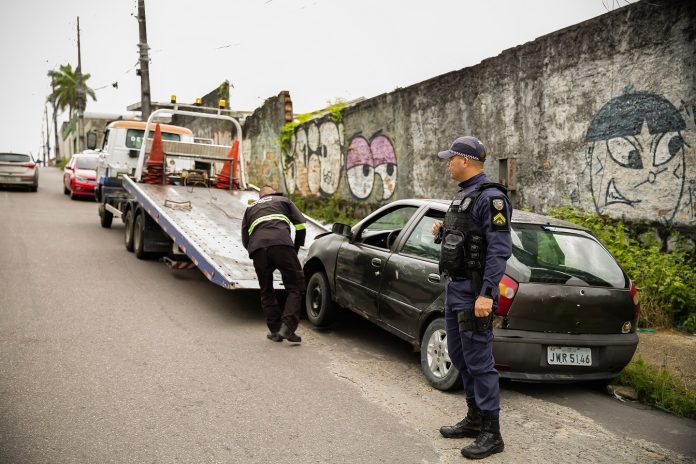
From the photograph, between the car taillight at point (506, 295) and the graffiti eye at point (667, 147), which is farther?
the graffiti eye at point (667, 147)

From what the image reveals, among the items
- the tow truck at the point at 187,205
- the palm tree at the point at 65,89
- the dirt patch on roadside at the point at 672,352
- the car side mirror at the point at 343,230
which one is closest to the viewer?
the dirt patch on roadside at the point at 672,352

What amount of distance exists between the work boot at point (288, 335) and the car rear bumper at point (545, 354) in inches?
89.9

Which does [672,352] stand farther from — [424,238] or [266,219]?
[266,219]

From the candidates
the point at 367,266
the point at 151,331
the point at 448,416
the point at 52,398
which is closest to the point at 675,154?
the point at 367,266

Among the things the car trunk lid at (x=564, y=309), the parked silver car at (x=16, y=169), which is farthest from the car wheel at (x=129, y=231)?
the parked silver car at (x=16, y=169)

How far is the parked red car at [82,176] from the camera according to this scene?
20.8m

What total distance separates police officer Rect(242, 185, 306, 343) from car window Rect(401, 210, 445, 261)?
4.52ft

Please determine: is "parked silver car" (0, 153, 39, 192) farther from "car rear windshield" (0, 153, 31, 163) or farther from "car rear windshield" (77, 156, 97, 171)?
"car rear windshield" (77, 156, 97, 171)

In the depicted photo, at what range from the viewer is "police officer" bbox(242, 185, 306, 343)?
247 inches

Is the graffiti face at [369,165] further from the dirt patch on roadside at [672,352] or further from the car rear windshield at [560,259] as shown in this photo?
the car rear windshield at [560,259]

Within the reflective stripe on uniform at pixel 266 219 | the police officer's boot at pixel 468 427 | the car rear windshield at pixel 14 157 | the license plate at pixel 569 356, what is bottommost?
the police officer's boot at pixel 468 427

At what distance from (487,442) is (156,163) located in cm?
878

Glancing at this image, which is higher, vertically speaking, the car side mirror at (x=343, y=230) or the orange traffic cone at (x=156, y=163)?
the orange traffic cone at (x=156, y=163)

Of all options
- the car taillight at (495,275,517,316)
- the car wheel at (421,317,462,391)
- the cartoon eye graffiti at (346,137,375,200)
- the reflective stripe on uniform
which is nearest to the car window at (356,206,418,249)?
the reflective stripe on uniform
